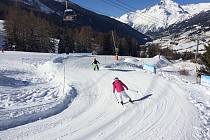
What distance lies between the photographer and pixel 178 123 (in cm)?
1188

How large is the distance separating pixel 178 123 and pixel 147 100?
418 centimetres

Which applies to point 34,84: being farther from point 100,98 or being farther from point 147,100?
point 147,100

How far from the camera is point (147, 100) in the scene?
15945 mm

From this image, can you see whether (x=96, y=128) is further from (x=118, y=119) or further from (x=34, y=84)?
(x=34, y=84)

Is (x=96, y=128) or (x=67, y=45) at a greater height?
(x=67, y=45)

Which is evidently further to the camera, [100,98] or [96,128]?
[100,98]

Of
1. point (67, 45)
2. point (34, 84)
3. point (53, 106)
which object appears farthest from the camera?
point (67, 45)

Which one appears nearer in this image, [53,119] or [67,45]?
[53,119]

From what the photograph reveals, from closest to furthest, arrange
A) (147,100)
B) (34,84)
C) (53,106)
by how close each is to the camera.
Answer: (53,106)
(147,100)
(34,84)

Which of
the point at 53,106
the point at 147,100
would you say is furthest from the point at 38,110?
the point at 147,100

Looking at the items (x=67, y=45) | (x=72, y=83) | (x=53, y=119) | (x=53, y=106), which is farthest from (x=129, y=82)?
(x=67, y=45)

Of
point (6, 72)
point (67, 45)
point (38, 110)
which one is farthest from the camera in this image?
point (67, 45)

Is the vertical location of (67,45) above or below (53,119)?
above

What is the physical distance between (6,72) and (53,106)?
54.1ft
